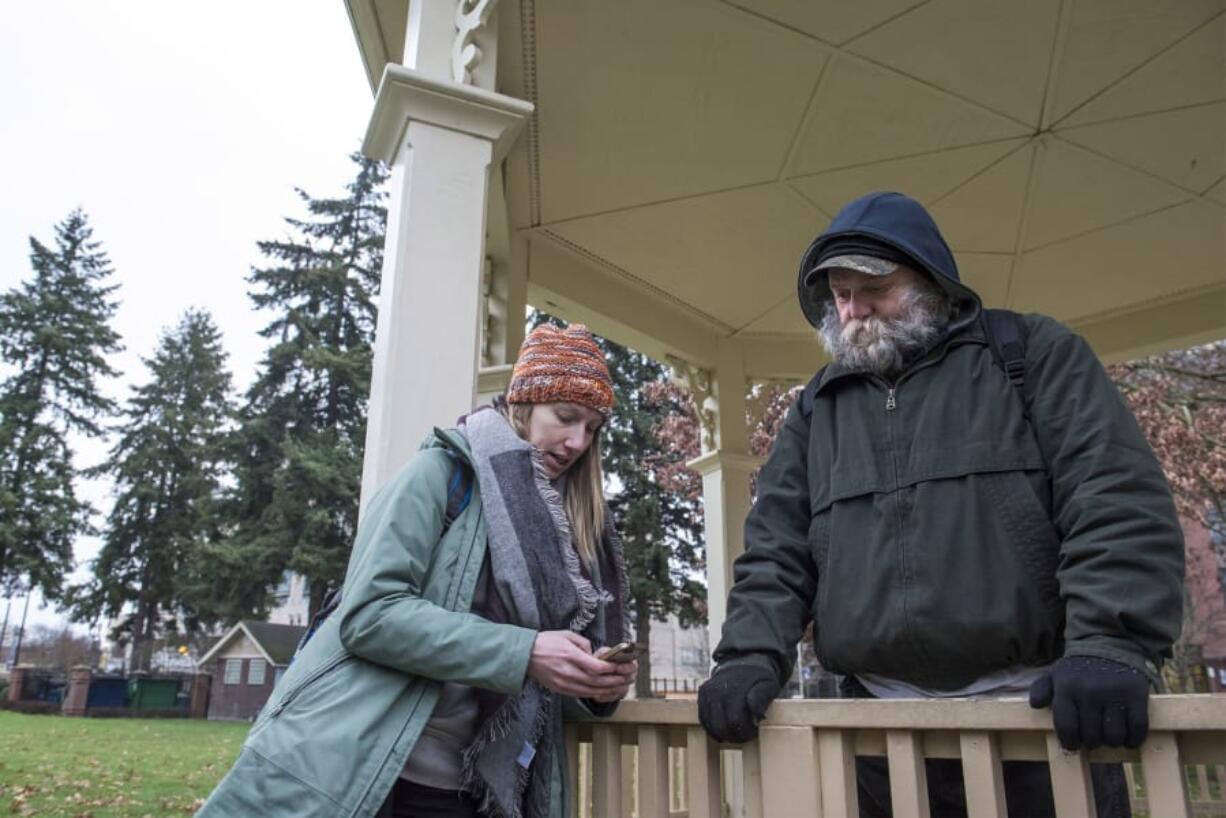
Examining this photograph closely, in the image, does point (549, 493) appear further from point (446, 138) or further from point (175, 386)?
point (175, 386)

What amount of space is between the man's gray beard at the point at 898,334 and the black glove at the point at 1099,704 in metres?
0.76

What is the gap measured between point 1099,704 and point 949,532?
1.44ft

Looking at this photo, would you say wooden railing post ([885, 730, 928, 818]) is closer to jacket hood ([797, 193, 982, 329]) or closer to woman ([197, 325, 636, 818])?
woman ([197, 325, 636, 818])

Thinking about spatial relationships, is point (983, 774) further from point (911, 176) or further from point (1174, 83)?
point (911, 176)

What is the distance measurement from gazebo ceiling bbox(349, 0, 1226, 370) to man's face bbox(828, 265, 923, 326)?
2483 mm

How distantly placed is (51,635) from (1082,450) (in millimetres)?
60366

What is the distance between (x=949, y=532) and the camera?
1.57 m


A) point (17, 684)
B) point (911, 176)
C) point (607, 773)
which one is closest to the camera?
point (607, 773)

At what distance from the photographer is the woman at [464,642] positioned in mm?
1446

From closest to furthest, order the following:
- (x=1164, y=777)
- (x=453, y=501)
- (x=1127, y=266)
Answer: (x=1164, y=777)
(x=453, y=501)
(x=1127, y=266)

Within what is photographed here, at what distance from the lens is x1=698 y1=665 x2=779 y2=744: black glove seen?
4.99 ft

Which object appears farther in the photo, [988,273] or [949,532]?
[988,273]

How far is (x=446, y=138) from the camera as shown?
2908 mm

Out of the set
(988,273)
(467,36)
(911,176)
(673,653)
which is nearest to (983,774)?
(467,36)
